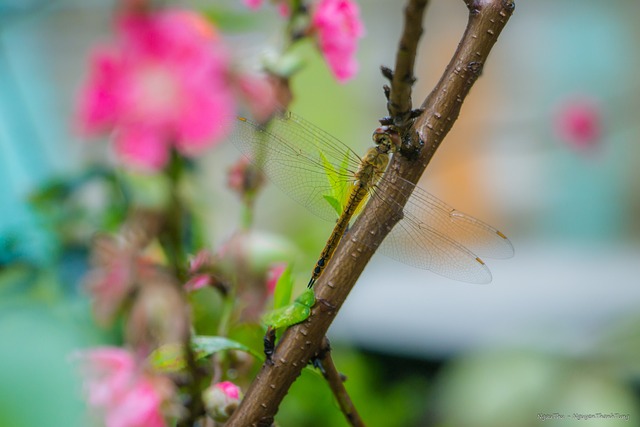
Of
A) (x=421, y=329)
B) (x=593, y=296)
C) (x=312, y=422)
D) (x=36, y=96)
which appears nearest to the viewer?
(x=312, y=422)

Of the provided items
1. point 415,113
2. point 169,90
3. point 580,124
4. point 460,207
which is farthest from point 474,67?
point 460,207

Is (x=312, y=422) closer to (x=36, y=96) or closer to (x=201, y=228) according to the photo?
(x=201, y=228)

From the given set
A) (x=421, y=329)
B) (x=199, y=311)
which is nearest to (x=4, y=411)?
(x=199, y=311)

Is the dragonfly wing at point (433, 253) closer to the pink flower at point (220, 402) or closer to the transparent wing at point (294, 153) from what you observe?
the transparent wing at point (294, 153)

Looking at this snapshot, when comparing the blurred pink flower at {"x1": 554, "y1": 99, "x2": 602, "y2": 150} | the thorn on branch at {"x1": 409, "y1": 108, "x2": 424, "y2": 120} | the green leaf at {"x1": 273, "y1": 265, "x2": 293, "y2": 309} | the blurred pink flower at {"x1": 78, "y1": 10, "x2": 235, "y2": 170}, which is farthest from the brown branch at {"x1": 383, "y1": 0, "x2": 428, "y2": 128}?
the blurred pink flower at {"x1": 554, "y1": 99, "x2": 602, "y2": 150}

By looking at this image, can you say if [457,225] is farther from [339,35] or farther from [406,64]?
[406,64]

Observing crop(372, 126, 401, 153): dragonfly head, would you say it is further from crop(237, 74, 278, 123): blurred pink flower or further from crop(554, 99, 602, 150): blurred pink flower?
crop(554, 99, 602, 150): blurred pink flower
